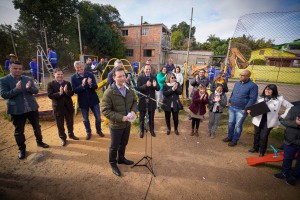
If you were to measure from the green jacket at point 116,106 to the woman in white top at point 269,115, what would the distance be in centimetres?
330

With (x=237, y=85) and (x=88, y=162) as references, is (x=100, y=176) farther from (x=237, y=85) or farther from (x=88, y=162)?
(x=237, y=85)

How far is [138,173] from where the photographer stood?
3.16 m

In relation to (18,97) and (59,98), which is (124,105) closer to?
(59,98)

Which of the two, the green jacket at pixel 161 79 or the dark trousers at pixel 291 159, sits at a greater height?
the green jacket at pixel 161 79

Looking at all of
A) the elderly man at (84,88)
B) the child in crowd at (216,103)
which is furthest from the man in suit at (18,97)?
the child in crowd at (216,103)

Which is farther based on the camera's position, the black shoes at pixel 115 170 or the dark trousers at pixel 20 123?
the dark trousers at pixel 20 123

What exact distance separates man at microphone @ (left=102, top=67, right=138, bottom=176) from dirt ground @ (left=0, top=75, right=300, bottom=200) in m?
0.52

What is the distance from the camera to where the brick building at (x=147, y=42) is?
23.5 m

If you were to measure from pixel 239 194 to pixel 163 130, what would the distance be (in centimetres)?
281

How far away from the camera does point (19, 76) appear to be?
134 inches

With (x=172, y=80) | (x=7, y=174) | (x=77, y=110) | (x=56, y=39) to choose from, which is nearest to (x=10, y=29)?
(x=56, y=39)

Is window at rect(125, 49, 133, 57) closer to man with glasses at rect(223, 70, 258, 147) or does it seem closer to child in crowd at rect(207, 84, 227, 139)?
child in crowd at rect(207, 84, 227, 139)

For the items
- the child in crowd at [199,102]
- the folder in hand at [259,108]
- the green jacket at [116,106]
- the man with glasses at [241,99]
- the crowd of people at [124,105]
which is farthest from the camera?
the child in crowd at [199,102]

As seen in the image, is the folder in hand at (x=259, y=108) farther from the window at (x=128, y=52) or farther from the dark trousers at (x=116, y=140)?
the window at (x=128, y=52)
